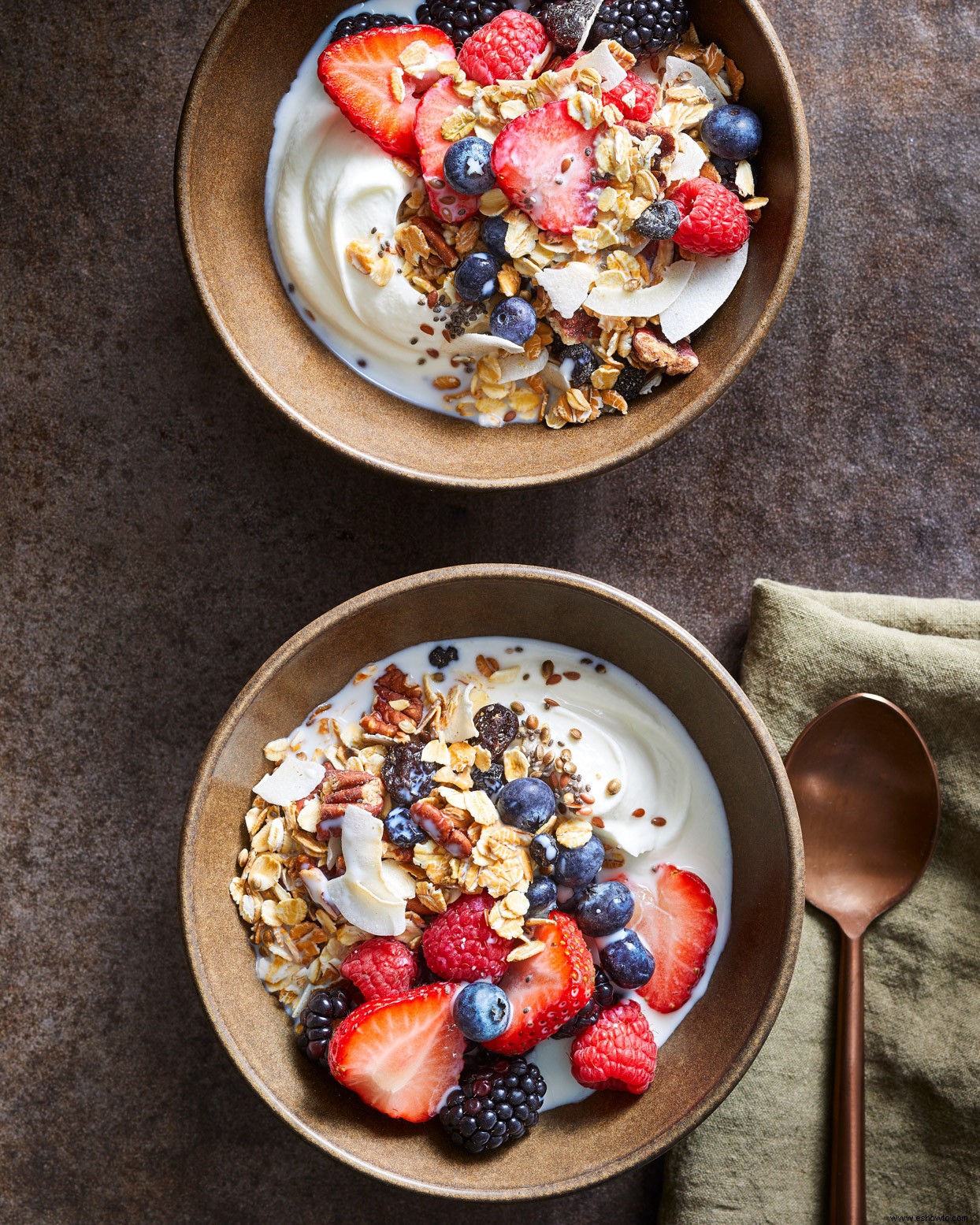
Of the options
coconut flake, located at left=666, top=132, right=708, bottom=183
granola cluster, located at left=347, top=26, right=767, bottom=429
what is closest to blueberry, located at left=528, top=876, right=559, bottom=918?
granola cluster, located at left=347, top=26, right=767, bottom=429

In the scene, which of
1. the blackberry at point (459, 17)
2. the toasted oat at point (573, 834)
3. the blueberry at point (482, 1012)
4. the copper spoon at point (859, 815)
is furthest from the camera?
the copper spoon at point (859, 815)

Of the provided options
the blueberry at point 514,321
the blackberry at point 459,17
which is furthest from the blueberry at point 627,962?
the blackberry at point 459,17

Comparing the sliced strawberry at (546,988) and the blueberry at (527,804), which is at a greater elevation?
the blueberry at (527,804)

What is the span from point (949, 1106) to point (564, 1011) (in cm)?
73

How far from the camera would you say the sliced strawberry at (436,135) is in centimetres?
144

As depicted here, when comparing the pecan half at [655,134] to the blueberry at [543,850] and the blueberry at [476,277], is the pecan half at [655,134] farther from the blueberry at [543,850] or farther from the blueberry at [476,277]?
the blueberry at [543,850]

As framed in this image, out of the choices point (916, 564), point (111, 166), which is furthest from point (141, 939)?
point (916, 564)

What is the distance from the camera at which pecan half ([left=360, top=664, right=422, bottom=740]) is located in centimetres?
148

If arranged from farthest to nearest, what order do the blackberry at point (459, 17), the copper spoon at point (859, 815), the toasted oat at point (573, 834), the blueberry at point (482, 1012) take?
the copper spoon at point (859, 815)
the blackberry at point (459, 17)
the toasted oat at point (573, 834)
the blueberry at point (482, 1012)

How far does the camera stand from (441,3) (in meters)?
1.51

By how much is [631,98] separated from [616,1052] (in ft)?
4.54

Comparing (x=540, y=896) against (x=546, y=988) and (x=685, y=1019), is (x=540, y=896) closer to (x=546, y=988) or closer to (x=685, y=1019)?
(x=546, y=988)

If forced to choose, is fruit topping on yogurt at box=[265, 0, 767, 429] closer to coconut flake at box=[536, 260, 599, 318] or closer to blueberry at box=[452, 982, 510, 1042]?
coconut flake at box=[536, 260, 599, 318]

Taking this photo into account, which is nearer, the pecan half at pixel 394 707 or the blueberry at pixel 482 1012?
the blueberry at pixel 482 1012
